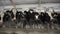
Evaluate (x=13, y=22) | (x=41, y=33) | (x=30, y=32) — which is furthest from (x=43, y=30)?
(x=13, y=22)

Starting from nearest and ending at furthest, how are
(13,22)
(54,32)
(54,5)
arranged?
1. (54,32)
2. (13,22)
3. (54,5)

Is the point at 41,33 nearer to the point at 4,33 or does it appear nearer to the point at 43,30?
the point at 43,30

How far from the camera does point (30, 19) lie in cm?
278

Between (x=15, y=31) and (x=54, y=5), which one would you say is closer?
(x=15, y=31)

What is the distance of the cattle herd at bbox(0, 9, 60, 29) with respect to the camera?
2734 millimetres

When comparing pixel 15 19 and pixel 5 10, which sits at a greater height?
pixel 5 10

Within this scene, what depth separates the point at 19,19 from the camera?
2793 millimetres

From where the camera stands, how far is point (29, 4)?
2.98m

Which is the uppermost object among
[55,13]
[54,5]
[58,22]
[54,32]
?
[54,5]

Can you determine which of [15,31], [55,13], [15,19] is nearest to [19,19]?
[15,19]

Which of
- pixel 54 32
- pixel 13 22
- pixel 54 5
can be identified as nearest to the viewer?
pixel 54 32

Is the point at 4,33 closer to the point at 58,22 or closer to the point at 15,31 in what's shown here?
the point at 15,31

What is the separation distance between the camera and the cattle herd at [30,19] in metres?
2.73

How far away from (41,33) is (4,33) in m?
0.69
